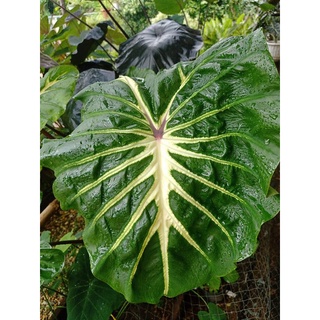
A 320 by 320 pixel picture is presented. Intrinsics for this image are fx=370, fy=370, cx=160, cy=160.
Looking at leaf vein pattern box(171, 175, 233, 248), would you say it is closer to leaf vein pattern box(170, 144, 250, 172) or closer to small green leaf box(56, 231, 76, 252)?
leaf vein pattern box(170, 144, 250, 172)

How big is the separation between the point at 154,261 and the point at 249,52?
0.40m

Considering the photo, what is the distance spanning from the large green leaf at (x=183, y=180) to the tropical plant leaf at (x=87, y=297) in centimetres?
25

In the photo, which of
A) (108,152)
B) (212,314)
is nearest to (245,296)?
(212,314)

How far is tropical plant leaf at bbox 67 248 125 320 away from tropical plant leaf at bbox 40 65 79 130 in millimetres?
396

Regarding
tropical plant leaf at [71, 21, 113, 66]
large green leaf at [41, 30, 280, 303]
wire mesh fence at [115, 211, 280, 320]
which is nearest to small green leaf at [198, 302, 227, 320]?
wire mesh fence at [115, 211, 280, 320]

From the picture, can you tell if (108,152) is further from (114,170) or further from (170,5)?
(170,5)

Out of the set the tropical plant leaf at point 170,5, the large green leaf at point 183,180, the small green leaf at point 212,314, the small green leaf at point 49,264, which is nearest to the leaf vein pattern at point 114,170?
the large green leaf at point 183,180

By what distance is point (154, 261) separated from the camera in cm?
66

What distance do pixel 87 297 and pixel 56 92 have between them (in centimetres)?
50

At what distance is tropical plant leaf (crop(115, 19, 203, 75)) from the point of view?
97cm

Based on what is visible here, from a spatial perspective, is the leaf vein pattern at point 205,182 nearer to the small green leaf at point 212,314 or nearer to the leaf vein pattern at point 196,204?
the leaf vein pattern at point 196,204

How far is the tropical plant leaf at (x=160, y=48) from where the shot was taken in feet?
3.19
